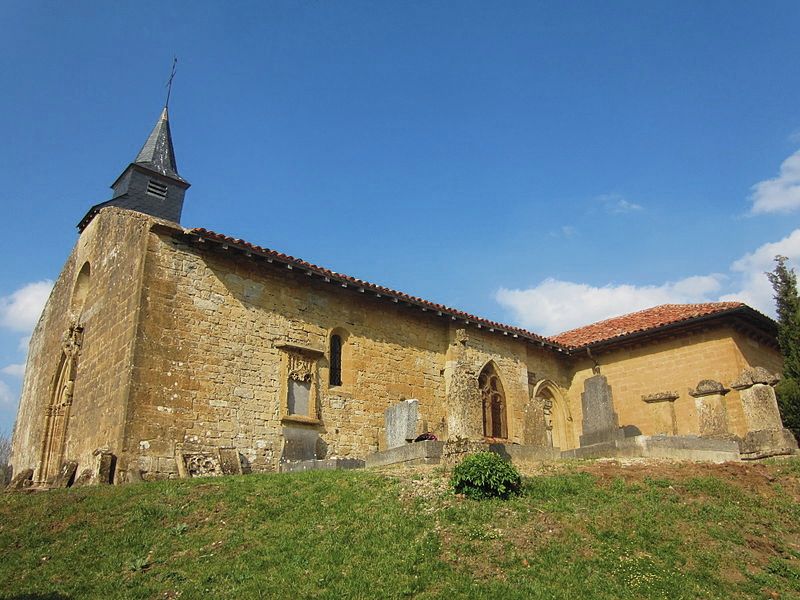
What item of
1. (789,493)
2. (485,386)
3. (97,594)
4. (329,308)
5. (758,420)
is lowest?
(97,594)

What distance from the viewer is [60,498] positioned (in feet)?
38.0

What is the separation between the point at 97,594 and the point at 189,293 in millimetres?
8479

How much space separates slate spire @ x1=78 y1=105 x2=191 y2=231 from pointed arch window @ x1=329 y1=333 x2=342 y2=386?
19.9 feet

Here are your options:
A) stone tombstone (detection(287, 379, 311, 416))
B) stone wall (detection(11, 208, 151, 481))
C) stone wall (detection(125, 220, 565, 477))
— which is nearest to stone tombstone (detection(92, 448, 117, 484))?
stone wall (detection(11, 208, 151, 481))

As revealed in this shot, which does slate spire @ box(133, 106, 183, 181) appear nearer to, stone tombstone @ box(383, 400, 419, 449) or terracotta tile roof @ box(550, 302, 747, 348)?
stone tombstone @ box(383, 400, 419, 449)

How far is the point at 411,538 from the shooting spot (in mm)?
9070

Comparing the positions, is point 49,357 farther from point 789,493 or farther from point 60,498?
point 789,493

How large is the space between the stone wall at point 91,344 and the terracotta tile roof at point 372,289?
6.20 feet

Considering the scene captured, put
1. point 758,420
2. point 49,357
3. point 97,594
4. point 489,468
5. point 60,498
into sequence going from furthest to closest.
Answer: point 49,357
point 758,420
point 60,498
point 489,468
point 97,594

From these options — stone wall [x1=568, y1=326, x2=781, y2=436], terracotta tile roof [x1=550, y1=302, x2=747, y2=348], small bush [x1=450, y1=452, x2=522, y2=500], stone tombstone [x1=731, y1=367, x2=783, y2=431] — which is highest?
terracotta tile roof [x1=550, y1=302, x2=747, y2=348]

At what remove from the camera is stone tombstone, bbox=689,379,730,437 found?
17.9 metres

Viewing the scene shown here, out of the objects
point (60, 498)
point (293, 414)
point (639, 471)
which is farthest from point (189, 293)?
point (639, 471)

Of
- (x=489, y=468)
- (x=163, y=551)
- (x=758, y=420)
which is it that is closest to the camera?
(x=163, y=551)

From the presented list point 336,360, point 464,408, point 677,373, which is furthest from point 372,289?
point 677,373
